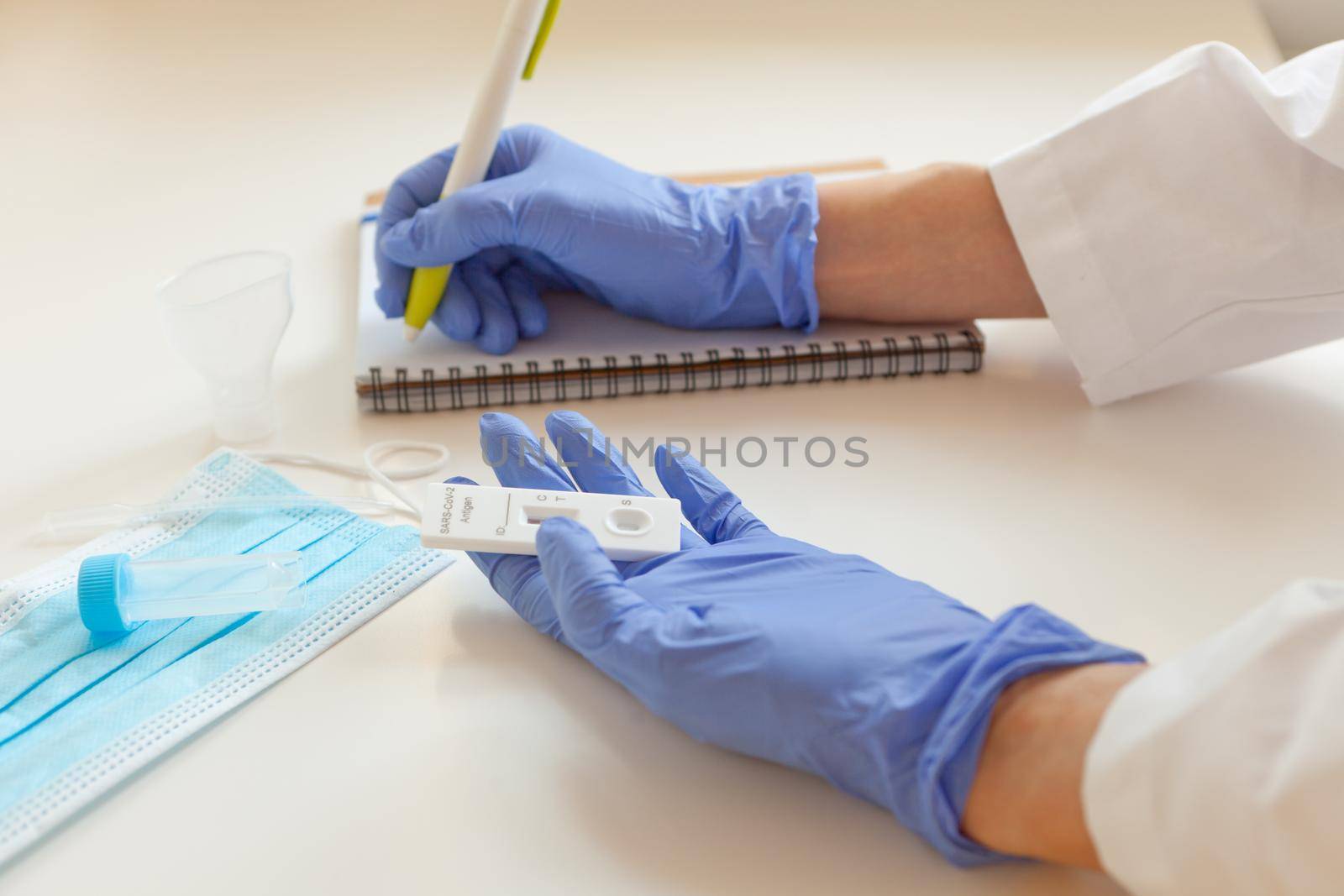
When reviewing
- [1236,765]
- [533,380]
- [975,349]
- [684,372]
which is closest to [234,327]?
[533,380]

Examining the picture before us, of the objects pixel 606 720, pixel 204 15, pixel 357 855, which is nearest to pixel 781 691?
pixel 606 720

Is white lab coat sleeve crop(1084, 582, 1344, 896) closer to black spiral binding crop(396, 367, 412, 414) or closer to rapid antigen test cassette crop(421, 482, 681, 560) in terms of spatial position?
rapid antigen test cassette crop(421, 482, 681, 560)

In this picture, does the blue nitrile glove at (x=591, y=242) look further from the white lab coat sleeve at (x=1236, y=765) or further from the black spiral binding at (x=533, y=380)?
the white lab coat sleeve at (x=1236, y=765)

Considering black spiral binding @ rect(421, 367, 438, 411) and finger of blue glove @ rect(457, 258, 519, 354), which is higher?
finger of blue glove @ rect(457, 258, 519, 354)

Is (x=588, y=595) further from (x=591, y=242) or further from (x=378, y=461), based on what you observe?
(x=591, y=242)

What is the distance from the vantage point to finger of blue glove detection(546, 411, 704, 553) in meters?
0.95

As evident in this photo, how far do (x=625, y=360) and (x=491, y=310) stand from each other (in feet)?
0.50

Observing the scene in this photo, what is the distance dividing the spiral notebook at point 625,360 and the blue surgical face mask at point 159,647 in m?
0.19

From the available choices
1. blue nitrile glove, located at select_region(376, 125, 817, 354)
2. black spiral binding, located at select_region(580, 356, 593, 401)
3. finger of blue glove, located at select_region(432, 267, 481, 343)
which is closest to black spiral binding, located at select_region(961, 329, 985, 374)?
blue nitrile glove, located at select_region(376, 125, 817, 354)

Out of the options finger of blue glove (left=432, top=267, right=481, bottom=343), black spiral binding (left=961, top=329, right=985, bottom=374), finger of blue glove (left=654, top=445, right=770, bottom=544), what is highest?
finger of blue glove (left=432, top=267, right=481, bottom=343)

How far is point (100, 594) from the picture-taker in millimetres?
823

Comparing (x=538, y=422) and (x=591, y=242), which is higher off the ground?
(x=591, y=242)

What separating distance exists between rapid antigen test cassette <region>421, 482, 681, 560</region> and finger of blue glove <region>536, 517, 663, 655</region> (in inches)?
1.1

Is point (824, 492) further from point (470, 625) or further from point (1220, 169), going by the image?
point (1220, 169)
